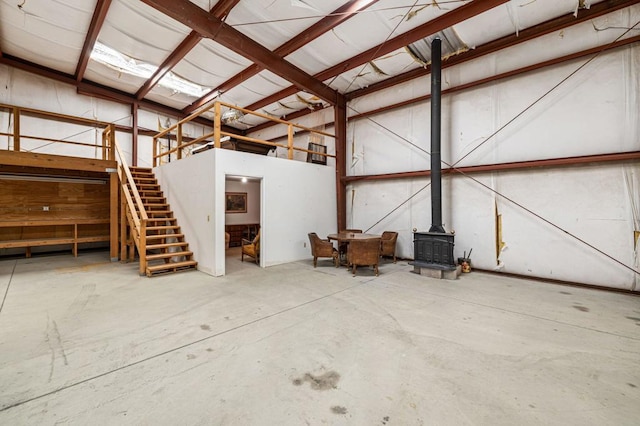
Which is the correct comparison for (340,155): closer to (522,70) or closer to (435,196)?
(435,196)

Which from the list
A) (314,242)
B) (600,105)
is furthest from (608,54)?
(314,242)

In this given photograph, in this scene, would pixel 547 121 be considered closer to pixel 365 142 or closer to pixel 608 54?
pixel 608 54

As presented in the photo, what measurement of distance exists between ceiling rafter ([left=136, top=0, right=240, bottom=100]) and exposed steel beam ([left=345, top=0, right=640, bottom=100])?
4.38 meters

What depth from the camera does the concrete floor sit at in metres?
1.70

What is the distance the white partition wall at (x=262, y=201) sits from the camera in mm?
5188

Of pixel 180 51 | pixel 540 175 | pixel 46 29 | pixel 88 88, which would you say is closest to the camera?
pixel 540 175

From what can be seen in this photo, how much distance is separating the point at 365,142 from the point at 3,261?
1007cm

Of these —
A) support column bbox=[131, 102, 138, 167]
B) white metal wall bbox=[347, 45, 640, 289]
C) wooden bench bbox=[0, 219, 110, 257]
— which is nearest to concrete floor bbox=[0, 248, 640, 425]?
white metal wall bbox=[347, 45, 640, 289]

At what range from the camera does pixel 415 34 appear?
5160 mm

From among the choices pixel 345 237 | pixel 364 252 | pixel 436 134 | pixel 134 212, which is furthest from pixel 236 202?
pixel 436 134

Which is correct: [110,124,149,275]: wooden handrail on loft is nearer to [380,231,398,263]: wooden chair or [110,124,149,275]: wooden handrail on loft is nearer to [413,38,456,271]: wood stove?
[380,231,398,263]: wooden chair

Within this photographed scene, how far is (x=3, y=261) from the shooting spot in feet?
21.2

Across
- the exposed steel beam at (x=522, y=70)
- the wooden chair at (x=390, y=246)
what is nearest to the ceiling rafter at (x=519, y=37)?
the exposed steel beam at (x=522, y=70)

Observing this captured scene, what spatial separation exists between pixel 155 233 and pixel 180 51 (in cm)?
441
